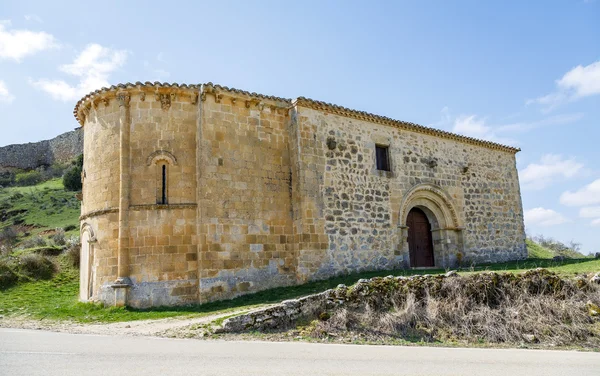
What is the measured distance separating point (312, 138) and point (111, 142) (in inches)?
227

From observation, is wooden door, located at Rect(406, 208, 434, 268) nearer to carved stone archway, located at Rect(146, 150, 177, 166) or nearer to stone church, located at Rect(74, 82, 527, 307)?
stone church, located at Rect(74, 82, 527, 307)

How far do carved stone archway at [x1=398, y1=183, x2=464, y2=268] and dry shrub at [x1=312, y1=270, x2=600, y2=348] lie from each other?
6290mm

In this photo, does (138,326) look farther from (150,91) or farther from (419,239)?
(419,239)

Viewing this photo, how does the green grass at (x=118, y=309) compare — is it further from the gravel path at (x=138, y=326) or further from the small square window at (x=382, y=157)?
the small square window at (x=382, y=157)

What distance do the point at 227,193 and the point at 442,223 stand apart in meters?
8.63

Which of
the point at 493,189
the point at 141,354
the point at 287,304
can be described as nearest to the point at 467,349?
the point at 287,304

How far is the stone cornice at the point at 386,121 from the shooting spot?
555 inches

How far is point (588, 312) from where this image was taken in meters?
9.55

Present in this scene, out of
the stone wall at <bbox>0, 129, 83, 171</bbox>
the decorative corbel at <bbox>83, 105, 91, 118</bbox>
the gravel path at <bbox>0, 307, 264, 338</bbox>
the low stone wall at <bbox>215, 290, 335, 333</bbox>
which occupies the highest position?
the stone wall at <bbox>0, 129, 83, 171</bbox>

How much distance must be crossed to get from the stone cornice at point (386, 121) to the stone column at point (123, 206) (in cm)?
489

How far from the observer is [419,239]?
17047mm

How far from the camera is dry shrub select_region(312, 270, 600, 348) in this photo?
896 cm

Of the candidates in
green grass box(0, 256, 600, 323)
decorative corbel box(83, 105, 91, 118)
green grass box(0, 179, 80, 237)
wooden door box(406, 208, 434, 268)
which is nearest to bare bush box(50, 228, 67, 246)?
green grass box(0, 179, 80, 237)

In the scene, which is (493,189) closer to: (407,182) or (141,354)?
(407,182)
